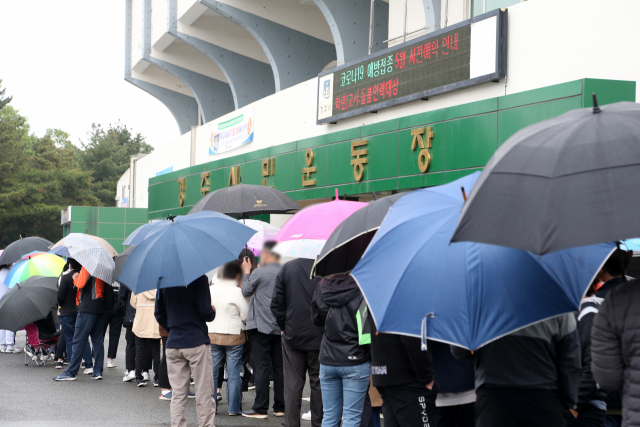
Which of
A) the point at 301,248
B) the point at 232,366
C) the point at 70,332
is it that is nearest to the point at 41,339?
the point at 70,332

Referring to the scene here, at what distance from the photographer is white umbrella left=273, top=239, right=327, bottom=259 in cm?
630

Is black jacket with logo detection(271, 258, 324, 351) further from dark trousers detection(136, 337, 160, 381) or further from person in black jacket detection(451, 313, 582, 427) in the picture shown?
dark trousers detection(136, 337, 160, 381)

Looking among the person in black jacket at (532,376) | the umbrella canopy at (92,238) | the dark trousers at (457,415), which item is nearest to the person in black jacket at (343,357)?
the dark trousers at (457,415)

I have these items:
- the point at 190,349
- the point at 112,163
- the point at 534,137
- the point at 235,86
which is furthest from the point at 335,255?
the point at 112,163

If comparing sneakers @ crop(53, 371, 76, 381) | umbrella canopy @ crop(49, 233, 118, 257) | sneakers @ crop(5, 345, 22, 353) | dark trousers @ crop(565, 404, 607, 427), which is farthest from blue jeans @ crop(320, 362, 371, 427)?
A: sneakers @ crop(5, 345, 22, 353)

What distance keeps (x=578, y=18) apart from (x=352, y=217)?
7360mm

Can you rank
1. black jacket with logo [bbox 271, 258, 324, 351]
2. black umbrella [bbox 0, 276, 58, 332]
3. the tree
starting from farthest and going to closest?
the tree → black umbrella [bbox 0, 276, 58, 332] → black jacket with logo [bbox 271, 258, 324, 351]

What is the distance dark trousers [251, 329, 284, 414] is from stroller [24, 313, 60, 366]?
5.86 m

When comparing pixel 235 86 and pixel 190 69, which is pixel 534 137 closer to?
pixel 235 86

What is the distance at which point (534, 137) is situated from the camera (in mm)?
2938

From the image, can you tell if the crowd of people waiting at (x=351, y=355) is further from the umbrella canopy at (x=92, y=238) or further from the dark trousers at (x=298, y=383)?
the umbrella canopy at (x=92, y=238)

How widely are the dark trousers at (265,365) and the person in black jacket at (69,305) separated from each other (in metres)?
4.15

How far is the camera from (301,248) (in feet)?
20.9

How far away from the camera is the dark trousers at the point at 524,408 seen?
3.65m
